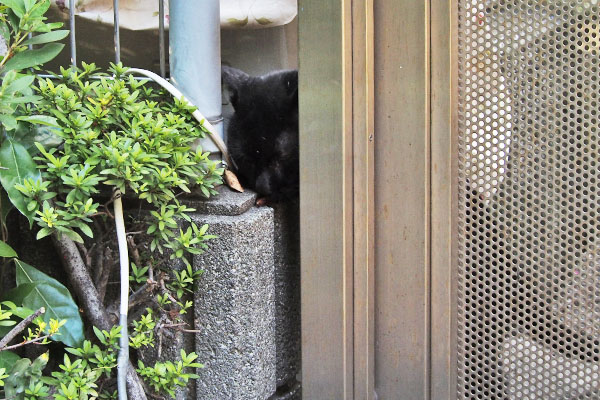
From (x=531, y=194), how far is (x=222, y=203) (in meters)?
0.78

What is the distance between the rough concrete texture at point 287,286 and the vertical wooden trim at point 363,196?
0.26m

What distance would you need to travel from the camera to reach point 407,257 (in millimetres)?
1839

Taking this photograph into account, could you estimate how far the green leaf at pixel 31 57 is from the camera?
5.40 feet

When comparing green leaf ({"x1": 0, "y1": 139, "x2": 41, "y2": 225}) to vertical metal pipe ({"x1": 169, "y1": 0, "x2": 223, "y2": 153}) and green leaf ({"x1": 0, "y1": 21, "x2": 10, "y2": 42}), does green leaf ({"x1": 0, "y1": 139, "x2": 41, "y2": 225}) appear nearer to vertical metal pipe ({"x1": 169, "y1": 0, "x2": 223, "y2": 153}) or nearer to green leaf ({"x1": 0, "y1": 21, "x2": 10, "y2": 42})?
green leaf ({"x1": 0, "y1": 21, "x2": 10, "y2": 42})

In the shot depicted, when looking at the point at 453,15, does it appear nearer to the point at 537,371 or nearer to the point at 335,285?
the point at 335,285

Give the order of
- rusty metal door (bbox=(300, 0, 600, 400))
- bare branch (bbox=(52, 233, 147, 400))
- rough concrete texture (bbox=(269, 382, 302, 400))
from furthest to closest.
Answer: rough concrete texture (bbox=(269, 382, 302, 400)) < bare branch (bbox=(52, 233, 147, 400)) < rusty metal door (bbox=(300, 0, 600, 400))

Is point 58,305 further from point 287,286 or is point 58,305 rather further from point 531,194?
point 531,194

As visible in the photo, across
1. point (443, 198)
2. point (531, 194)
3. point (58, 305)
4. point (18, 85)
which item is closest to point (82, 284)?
point (58, 305)

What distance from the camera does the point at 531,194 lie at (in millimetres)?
1708

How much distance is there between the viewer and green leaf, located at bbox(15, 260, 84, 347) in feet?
5.47

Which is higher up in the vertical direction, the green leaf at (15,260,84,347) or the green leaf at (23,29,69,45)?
the green leaf at (23,29,69,45)

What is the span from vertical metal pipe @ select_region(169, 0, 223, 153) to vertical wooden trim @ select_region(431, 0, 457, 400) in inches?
24.9

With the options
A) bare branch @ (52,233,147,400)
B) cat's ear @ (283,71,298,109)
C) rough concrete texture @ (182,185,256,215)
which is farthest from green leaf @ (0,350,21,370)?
cat's ear @ (283,71,298,109)

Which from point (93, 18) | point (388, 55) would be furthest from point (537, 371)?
point (93, 18)
